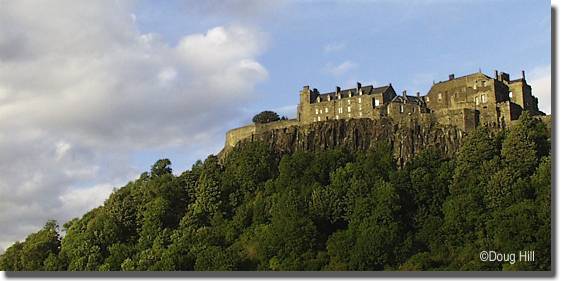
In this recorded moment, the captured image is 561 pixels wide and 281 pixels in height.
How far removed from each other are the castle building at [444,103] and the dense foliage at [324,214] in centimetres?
232

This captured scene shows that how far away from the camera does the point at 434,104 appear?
52250mm

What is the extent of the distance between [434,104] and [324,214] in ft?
40.6

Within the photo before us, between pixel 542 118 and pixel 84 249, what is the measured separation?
27.9 m

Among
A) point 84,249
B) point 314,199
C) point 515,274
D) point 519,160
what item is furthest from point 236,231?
point 515,274

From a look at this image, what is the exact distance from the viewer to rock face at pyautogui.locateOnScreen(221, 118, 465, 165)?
159 ft

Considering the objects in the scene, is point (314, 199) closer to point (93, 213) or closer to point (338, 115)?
point (338, 115)

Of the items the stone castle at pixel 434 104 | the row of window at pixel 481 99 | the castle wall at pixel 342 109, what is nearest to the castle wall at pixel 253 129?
the stone castle at pixel 434 104

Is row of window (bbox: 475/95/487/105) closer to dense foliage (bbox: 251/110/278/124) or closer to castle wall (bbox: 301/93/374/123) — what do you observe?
castle wall (bbox: 301/93/374/123)

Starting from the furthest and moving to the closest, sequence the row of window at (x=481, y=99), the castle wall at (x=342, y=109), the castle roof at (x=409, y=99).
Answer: the castle wall at (x=342, y=109)
the castle roof at (x=409, y=99)
the row of window at (x=481, y=99)

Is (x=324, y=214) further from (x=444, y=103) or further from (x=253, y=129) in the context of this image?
(x=253, y=129)

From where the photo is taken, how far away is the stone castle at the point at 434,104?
47.7 meters

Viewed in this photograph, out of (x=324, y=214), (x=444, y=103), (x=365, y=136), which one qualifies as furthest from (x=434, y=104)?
(x=324, y=214)

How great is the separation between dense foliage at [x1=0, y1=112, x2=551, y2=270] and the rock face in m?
0.93

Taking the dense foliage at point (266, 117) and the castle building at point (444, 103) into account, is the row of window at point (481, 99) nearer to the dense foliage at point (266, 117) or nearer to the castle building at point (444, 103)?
the castle building at point (444, 103)
